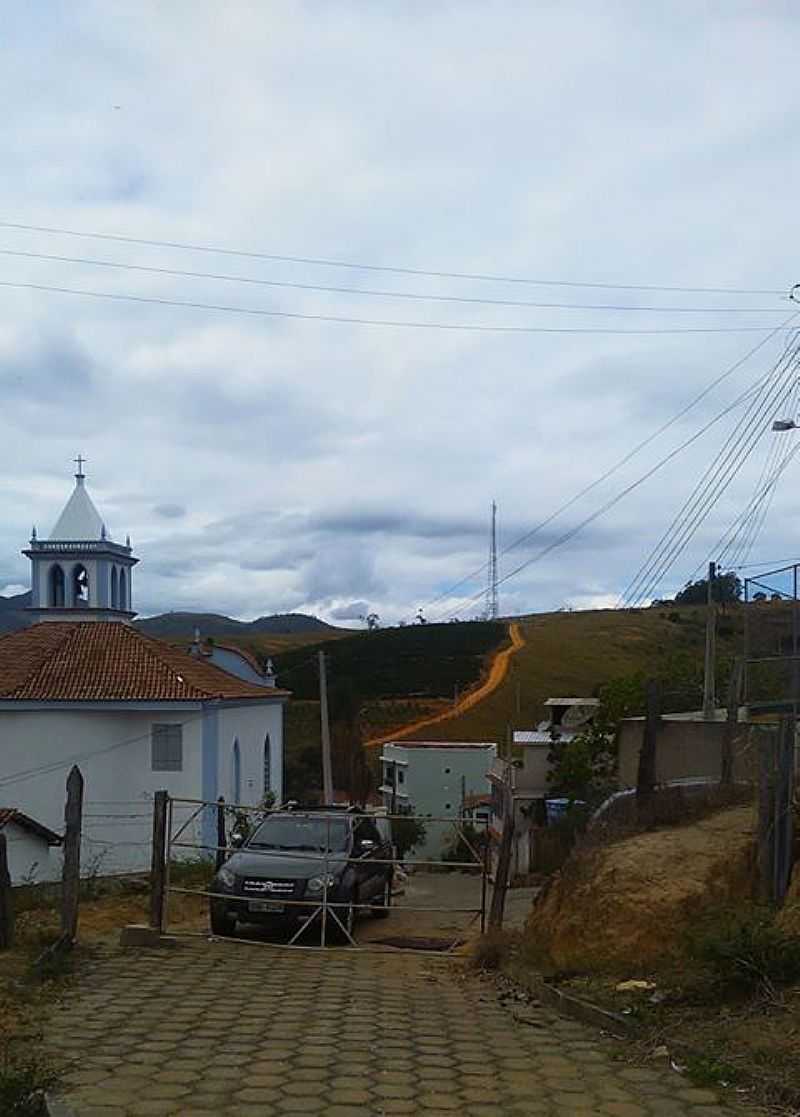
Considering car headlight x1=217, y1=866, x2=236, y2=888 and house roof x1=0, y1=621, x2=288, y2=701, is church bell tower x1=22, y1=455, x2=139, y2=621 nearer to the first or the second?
house roof x1=0, y1=621, x2=288, y2=701

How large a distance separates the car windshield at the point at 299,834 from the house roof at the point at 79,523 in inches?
1157

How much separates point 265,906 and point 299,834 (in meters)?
2.14

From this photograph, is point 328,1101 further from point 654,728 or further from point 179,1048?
point 654,728

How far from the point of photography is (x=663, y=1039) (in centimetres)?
771

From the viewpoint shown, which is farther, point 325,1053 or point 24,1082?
point 325,1053

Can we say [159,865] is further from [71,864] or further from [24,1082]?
[24,1082]

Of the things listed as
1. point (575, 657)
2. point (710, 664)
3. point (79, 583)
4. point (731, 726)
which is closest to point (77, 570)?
point (79, 583)

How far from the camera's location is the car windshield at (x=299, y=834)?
1547 centimetres

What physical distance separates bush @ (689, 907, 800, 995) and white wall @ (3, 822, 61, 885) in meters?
20.8

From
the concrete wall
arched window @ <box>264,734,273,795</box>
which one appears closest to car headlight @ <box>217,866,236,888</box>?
the concrete wall

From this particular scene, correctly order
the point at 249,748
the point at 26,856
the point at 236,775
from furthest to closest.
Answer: the point at 249,748, the point at 236,775, the point at 26,856

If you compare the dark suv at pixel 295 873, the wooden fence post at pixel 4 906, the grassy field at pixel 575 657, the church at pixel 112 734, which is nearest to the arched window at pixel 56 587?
the church at pixel 112 734

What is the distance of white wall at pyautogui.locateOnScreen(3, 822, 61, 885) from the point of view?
2677 centimetres

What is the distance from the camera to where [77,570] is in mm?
44062
